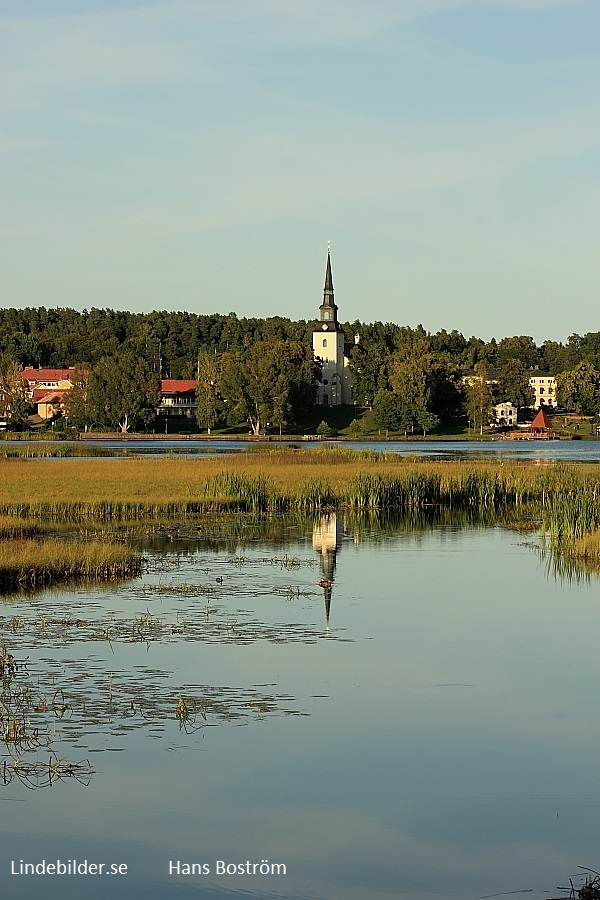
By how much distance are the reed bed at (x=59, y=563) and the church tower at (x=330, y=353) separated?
14282 centimetres

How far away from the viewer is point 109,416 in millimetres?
143750

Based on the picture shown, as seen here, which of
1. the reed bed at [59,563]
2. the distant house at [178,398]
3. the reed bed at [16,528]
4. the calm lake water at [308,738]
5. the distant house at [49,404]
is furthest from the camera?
the distant house at [178,398]

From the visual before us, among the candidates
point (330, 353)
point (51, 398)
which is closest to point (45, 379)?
point (51, 398)

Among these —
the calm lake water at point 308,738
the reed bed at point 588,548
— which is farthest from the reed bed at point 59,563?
the reed bed at point 588,548

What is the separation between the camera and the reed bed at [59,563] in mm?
24656

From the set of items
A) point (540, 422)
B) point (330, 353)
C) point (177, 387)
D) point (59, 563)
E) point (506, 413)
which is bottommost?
point (59, 563)

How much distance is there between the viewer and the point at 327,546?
33.2 m

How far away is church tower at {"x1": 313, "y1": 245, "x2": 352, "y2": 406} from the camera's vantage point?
570 ft

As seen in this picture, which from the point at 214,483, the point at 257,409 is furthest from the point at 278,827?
the point at 257,409

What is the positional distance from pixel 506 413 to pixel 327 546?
5302 inches

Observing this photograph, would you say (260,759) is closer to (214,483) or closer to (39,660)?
(39,660)

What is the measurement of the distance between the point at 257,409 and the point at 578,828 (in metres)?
131

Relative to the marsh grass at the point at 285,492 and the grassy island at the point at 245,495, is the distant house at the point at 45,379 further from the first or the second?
the marsh grass at the point at 285,492

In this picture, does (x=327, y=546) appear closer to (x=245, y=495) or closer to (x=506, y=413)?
(x=245, y=495)
